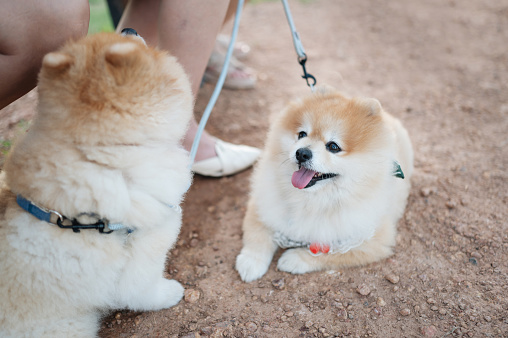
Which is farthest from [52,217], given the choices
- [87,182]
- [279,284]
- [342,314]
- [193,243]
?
[342,314]

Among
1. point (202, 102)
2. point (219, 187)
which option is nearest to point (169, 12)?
point (219, 187)

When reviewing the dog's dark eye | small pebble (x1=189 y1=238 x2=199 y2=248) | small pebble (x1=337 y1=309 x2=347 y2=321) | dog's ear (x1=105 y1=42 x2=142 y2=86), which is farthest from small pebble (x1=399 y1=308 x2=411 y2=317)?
dog's ear (x1=105 y1=42 x2=142 y2=86)

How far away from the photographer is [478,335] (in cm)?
155

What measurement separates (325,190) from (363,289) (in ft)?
1.73

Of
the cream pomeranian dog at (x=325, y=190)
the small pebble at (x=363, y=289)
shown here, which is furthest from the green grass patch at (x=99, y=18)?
the small pebble at (x=363, y=289)

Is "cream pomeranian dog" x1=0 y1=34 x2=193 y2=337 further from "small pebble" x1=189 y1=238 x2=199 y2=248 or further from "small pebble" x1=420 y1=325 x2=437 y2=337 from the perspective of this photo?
"small pebble" x1=420 y1=325 x2=437 y2=337

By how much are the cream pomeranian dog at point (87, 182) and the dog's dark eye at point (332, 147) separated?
72cm

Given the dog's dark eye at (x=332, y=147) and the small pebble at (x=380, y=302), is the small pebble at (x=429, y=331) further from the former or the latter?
the dog's dark eye at (x=332, y=147)

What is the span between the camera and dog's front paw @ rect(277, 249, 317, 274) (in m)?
1.90

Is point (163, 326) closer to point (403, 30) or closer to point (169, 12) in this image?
point (169, 12)

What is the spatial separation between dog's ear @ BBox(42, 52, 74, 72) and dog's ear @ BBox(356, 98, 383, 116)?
4.14ft

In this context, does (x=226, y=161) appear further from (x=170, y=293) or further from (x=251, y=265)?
(x=170, y=293)

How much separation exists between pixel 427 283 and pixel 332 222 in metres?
0.56

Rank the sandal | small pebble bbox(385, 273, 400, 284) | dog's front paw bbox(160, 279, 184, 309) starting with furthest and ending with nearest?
the sandal
small pebble bbox(385, 273, 400, 284)
dog's front paw bbox(160, 279, 184, 309)
